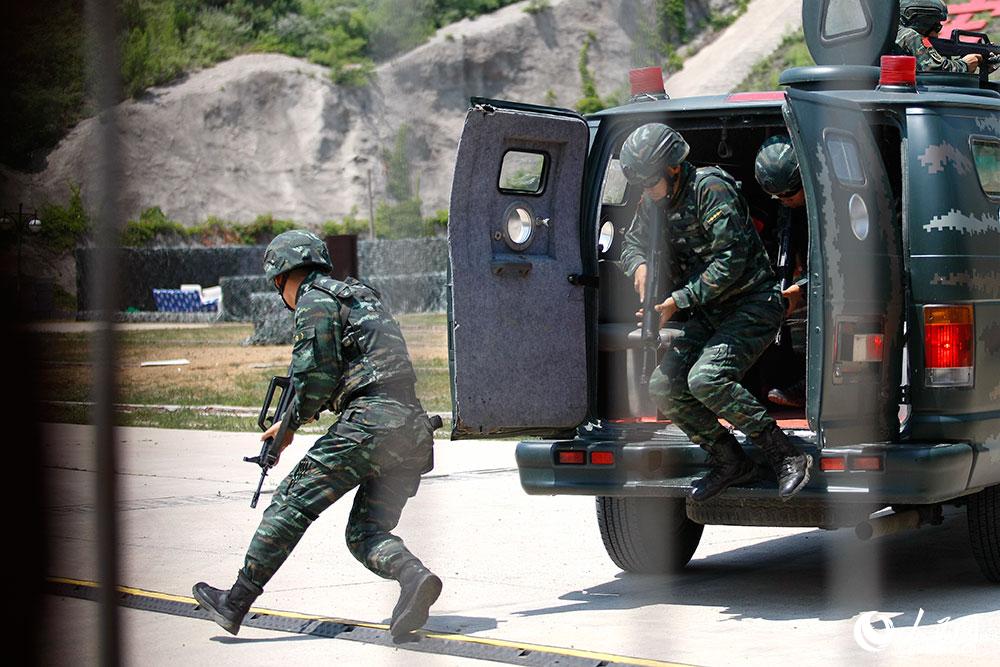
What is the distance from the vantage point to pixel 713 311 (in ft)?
15.7

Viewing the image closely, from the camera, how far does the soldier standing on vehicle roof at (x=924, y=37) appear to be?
18.4 feet

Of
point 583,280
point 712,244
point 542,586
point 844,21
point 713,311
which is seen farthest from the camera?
point 542,586

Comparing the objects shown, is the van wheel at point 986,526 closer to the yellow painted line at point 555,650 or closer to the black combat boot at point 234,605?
the yellow painted line at point 555,650

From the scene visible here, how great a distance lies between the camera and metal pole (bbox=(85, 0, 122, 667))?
1.13 metres

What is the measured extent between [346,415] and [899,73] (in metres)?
2.26

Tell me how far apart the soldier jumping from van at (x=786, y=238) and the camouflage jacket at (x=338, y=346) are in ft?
4.90

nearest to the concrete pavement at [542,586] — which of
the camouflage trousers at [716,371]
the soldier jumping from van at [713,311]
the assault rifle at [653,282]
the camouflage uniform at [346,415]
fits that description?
the camouflage uniform at [346,415]

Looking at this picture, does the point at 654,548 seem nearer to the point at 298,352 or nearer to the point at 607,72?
the point at 298,352

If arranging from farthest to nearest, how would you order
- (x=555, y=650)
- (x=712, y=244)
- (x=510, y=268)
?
(x=510, y=268) → (x=712, y=244) → (x=555, y=650)

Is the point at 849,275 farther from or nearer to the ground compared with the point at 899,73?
nearer to the ground

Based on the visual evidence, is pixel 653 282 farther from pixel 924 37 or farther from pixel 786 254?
pixel 924 37

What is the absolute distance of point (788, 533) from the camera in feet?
21.8

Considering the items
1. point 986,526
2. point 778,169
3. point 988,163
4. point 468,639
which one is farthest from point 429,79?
point 986,526

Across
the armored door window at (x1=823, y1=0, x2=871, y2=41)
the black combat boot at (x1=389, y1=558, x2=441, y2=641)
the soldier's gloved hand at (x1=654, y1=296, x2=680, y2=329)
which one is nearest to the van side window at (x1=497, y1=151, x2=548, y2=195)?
the soldier's gloved hand at (x1=654, y1=296, x2=680, y2=329)
